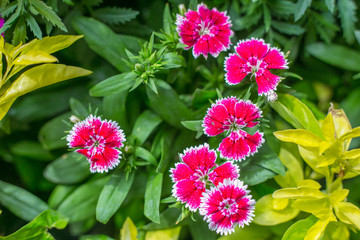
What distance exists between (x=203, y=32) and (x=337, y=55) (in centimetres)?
62

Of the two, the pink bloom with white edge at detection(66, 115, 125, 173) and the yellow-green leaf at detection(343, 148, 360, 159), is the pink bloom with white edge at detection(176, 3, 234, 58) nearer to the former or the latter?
the pink bloom with white edge at detection(66, 115, 125, 173)

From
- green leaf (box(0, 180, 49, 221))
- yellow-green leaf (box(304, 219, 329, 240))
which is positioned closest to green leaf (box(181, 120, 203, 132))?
yellow-green leaf (box(304, 219, 329, 240))

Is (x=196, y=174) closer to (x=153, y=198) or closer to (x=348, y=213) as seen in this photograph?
(x=153, y=198)

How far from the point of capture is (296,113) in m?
1.19

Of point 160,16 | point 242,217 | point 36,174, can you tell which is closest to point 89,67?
point 160,16

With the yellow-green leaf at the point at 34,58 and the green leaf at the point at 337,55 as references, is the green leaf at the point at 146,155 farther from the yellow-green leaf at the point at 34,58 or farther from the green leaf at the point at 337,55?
the green leaf at the point at 337,55

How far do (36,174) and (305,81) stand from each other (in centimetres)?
107

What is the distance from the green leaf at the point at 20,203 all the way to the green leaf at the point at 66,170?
10cm

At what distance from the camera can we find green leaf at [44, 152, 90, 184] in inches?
53.8

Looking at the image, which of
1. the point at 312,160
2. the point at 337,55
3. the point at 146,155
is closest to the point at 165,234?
the point at 146,155

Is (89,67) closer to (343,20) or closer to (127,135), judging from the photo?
(127,135)

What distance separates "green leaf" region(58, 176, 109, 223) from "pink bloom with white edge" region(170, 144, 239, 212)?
42cm

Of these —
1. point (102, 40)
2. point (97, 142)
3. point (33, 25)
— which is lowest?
point (97, 142)

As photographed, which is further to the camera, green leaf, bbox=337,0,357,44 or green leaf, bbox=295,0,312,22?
green leaf, bbox=337,0,357,44
